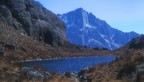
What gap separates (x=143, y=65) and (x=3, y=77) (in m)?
11.7

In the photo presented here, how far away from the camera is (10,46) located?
17650cm

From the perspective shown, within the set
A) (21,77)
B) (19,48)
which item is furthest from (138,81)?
(19,48)

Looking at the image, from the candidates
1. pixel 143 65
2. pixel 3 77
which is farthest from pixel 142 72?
pixel 3 77

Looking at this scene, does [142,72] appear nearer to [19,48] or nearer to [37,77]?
[37,77]

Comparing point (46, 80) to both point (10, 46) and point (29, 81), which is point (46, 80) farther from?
point (10, 46)

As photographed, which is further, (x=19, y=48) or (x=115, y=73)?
(x=19, y=48)

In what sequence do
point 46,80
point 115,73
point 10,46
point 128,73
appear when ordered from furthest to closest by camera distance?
point 10,46, point 115,73, point 128,73, point 46,80

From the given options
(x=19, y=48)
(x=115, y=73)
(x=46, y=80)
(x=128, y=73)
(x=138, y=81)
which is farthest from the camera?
(x=19, y=48)

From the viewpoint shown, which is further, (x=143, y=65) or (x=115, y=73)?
(x=115, y=73)

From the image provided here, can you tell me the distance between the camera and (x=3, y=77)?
83.7ft

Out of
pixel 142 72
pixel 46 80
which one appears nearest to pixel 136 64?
pixel 142 72

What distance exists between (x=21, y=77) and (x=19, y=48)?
167968 mm

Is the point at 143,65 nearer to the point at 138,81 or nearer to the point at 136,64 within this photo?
the point at 136,64

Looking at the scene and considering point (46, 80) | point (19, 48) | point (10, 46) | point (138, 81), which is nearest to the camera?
point (138, 81)
